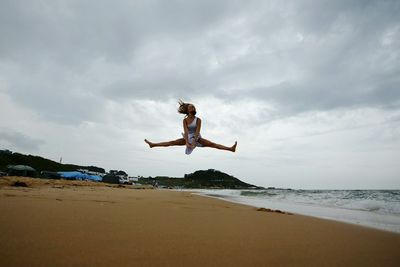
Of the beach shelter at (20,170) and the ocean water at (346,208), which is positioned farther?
the beach shelter at (20,170)

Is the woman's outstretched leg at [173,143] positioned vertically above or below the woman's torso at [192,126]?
below

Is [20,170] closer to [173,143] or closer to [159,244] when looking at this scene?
[173,143]

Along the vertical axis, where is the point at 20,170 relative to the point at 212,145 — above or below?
above

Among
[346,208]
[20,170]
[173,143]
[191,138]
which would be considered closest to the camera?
[191,138]

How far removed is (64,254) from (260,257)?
147 centimetres

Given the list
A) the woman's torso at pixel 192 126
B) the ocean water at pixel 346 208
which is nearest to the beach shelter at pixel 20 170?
the ocean water at pixel 346 208

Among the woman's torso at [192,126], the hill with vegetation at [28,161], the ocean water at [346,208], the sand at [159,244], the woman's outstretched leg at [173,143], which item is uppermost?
the hill with vegetation at [28,161]

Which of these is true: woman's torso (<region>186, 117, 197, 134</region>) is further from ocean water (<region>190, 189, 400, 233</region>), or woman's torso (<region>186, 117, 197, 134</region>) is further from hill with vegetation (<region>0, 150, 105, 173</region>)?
hill with vegetation (<region>0, 150, 105, 173</region>)

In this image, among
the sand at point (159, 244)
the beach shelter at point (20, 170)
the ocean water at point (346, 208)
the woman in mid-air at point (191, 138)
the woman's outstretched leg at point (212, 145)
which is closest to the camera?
the sand at point (159, 244)

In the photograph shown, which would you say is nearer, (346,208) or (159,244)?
(159,244)

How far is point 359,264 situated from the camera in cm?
230

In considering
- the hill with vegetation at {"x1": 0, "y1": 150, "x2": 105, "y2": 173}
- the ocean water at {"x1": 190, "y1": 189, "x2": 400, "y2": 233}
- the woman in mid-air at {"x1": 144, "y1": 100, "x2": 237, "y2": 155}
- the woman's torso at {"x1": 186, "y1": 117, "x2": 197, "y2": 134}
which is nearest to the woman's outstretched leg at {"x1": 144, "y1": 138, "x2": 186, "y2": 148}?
the woman in mid-air at {"x1": 144, "y1": 100, "x2": 237, "y2": 155}

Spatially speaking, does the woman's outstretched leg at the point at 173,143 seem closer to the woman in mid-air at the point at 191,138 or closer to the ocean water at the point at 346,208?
the woman in mid-air at the point at 191,138

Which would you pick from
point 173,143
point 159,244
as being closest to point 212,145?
point 173,143
